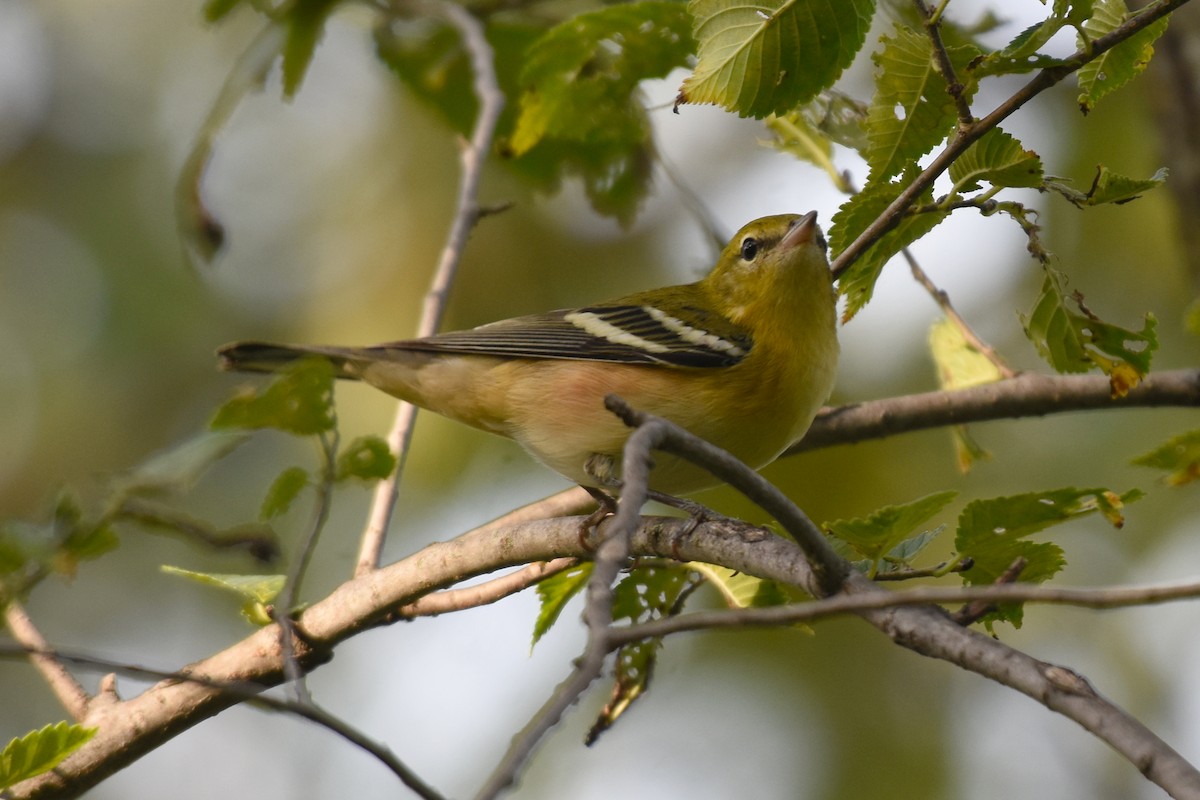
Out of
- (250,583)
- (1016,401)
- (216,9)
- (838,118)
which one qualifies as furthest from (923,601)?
(216,9)

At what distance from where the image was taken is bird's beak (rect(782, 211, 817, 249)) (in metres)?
4.73

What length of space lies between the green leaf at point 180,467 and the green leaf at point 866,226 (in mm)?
1642

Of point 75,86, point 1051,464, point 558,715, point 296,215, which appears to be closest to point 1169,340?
point 1051,464

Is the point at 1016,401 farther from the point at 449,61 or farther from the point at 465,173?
the point at 449,61

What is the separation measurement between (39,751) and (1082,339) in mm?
2730

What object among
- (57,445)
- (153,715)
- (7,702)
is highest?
(57,445)

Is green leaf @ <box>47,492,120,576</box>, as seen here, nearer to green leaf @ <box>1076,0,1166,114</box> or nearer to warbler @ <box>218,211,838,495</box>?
warbler @ <box>218,211,838,495</box>

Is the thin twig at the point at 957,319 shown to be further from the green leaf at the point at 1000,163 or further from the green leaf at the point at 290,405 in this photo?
the green leaf at the point at 290,405

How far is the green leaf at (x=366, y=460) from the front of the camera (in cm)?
301

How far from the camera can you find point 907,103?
2.91m

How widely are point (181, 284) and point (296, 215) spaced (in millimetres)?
1120

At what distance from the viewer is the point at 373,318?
8.28 metres

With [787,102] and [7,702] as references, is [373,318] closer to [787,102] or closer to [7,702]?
[7,702]

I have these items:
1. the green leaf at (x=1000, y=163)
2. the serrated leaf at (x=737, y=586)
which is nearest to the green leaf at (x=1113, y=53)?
the green leaf at (x=1000, y=163)
